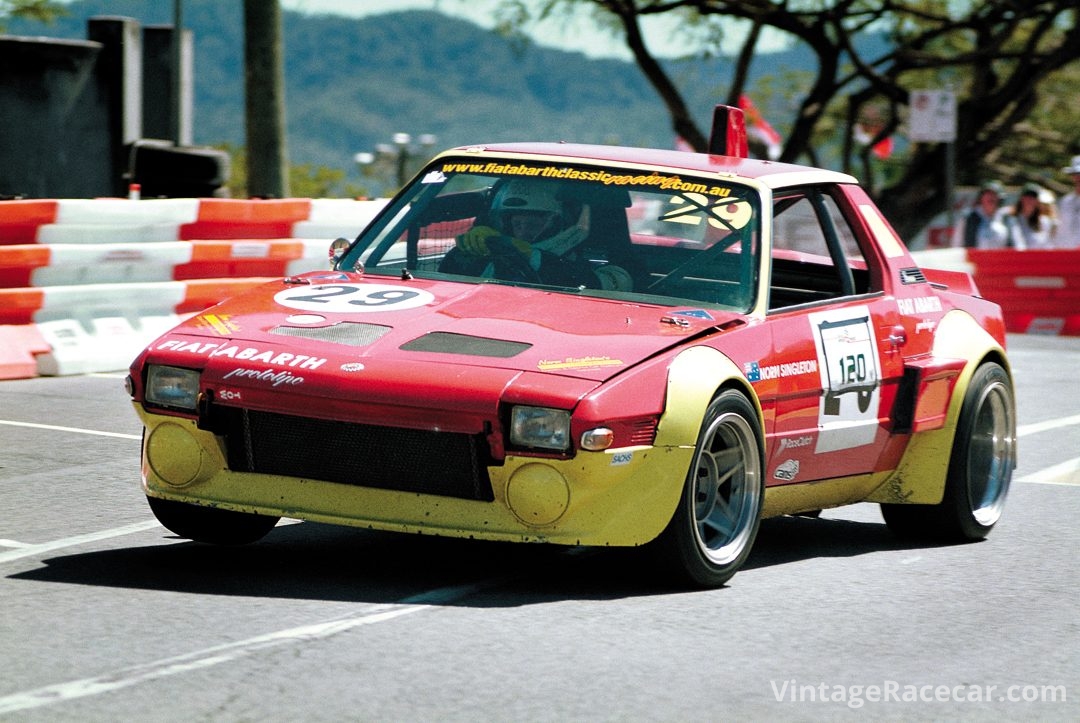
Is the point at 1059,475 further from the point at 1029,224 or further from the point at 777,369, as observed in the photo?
the point at 1029,224

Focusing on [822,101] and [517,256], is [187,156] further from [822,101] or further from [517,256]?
[822,101]

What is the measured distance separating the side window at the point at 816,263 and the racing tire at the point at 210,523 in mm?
2236

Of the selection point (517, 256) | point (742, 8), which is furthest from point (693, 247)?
point (742, 8)

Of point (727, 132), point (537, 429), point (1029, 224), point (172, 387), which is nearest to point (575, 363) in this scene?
point (537, 429)

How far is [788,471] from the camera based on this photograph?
21.8 ft

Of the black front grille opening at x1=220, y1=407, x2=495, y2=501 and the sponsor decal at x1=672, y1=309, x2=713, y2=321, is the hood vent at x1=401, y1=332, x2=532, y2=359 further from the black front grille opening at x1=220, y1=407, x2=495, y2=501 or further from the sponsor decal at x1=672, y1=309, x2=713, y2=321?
the sponsor decal at x1=672, y1=309, x2=713, y2=321

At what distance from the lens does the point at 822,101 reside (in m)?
31.0

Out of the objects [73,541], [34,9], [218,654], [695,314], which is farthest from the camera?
[34,9]

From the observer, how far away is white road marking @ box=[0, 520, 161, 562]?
6.27m

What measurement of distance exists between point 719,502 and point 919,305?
1829 mm

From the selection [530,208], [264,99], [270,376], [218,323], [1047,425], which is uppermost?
[264,99]

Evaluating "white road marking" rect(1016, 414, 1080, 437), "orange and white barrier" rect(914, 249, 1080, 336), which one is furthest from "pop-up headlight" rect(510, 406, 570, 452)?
"orange and white barrier" rect(914, 249, 1080, 336)

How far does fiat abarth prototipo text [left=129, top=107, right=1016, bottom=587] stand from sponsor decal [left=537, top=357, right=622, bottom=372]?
10 mm

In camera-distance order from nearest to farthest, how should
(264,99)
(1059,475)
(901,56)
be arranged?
(1059,475) → (264,99) → (901,56)
